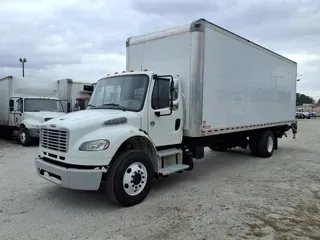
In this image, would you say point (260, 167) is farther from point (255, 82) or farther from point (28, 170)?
point (28, 170)

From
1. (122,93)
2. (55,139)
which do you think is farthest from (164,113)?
(55,139)

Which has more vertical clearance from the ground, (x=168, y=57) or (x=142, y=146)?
(x=168, y=57)

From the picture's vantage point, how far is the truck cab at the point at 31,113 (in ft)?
42.2

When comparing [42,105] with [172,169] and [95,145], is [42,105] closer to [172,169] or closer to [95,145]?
[172,169]

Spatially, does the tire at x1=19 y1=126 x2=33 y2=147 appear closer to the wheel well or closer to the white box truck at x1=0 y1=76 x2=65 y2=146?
the white box truck at x1=0 y1=76 x2=65 y2=146

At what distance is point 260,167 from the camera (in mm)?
8625

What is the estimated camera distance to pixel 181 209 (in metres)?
4.98

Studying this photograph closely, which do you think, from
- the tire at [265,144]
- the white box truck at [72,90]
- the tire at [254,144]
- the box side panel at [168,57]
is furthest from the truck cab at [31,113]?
the tire at [265,144]

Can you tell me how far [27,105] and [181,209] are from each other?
11295 mm

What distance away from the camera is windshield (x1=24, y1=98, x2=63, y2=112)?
13812 mm

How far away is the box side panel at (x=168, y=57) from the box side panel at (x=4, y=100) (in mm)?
9934

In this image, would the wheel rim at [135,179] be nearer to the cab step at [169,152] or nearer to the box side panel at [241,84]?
the cab step at [169,152]

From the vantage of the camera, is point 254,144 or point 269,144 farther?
point 269,144

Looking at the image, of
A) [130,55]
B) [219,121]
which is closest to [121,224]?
[219,121]
